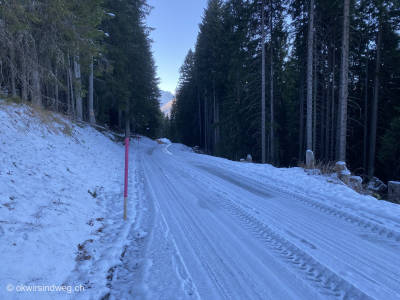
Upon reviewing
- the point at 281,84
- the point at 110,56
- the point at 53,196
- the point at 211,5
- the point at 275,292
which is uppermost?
the point at 211,5

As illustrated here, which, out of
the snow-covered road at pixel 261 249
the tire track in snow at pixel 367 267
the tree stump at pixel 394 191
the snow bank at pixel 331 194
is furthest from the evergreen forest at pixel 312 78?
the tire track in snow at pixel 367 267

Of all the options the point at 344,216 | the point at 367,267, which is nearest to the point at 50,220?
the point at 367,267

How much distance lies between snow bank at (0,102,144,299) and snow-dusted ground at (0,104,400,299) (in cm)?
2

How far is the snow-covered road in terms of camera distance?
279cm

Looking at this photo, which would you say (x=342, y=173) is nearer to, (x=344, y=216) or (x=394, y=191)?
(x=394, y=191)

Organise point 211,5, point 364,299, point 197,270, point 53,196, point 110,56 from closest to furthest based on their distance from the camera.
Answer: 1. point 364,299
2. point 197,270
3. point 53,196
4. point 110,56
5. point 211,5

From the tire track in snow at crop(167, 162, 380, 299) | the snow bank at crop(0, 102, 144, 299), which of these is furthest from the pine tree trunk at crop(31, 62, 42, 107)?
the tire track in snow at crop(167, 162, 380, 299)

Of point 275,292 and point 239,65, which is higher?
point 239,65

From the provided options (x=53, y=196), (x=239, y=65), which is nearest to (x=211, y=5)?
(x=239, y=65)

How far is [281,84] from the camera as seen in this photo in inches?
927

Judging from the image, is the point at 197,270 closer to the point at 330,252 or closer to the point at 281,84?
the point at 330,252

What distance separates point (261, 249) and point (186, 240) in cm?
124

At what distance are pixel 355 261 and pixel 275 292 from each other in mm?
1459

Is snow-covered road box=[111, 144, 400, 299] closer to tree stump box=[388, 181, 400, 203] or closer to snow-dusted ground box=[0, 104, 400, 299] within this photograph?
snow-dusted ground box=[0, 104, 400, 299]
